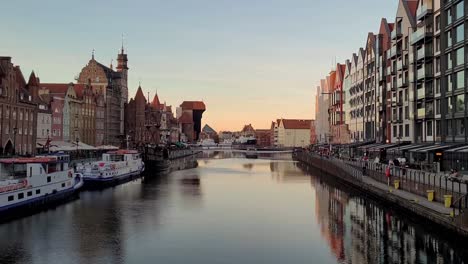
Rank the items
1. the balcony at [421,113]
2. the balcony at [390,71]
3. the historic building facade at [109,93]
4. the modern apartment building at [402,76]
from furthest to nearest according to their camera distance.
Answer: the historic building facade at [109,93] → the balcony at [390,71] → the modern apartment building at [402,76] → the balcony at [421,113]

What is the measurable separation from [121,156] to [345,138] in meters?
58.9

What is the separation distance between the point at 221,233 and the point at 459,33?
36547 millimetres

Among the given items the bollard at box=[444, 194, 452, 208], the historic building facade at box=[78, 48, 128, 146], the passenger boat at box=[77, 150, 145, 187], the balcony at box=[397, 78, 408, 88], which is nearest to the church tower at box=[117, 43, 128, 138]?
the historic building facade at box=[78, 48, 128, 146]

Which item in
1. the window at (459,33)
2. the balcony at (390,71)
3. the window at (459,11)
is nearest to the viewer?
the window at (459,33)

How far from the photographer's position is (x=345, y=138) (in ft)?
385

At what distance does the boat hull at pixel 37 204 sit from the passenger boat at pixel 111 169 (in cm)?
1123

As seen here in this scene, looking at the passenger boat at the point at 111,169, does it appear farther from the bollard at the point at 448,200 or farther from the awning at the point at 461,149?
the bollard at the point at 448,200

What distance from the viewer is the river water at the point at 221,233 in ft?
94.2

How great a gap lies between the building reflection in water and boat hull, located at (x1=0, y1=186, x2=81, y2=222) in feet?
83.9

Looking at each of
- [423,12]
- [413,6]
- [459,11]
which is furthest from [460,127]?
[413,6]

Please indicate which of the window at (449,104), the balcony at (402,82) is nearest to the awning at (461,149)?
the window at (449,104)

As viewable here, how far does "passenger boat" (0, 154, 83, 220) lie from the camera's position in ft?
132

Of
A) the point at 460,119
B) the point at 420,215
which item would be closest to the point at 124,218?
the point at 420,215

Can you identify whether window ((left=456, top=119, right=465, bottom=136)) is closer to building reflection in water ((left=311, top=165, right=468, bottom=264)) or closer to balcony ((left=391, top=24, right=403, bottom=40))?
building reflection in water ((left=311, top=165, right=468, bottom=264))
